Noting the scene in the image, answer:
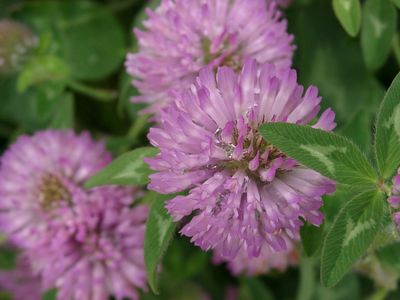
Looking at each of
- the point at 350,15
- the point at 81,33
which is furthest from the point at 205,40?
the point at 81,33

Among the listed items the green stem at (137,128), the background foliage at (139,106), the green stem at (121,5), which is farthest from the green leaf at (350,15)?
the green stem at (121,5)

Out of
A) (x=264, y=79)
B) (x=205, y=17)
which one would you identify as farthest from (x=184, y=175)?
(x=205, y=17)

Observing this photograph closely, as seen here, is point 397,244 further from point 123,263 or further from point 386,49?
point 123,263

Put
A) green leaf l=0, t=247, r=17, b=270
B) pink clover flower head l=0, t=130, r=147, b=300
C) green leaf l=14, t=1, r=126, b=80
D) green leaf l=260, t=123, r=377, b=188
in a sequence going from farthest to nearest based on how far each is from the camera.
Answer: green leaf l=14, t=1, r=126, b=80 → green leaf l=0, t=247, r=17, b=270 → pink clover flower head l=0, t=130, r=147, b=300 → green leaf l=260, t=123, r=377, b=188

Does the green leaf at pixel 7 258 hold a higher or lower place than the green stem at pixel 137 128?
lower

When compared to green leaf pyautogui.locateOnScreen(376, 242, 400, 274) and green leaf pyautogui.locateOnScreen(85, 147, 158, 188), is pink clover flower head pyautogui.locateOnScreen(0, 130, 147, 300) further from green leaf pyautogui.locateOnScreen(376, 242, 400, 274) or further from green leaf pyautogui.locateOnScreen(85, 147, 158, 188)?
green leaf pyautogui.locateOnScreen(376, 242, 400, 274)

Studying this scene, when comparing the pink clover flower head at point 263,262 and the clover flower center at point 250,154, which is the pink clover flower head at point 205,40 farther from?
the pink clover flower head at point 263,262

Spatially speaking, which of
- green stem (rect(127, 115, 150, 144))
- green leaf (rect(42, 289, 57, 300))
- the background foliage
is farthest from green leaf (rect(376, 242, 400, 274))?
green leaf (rect(42, 289, 57, 300))
